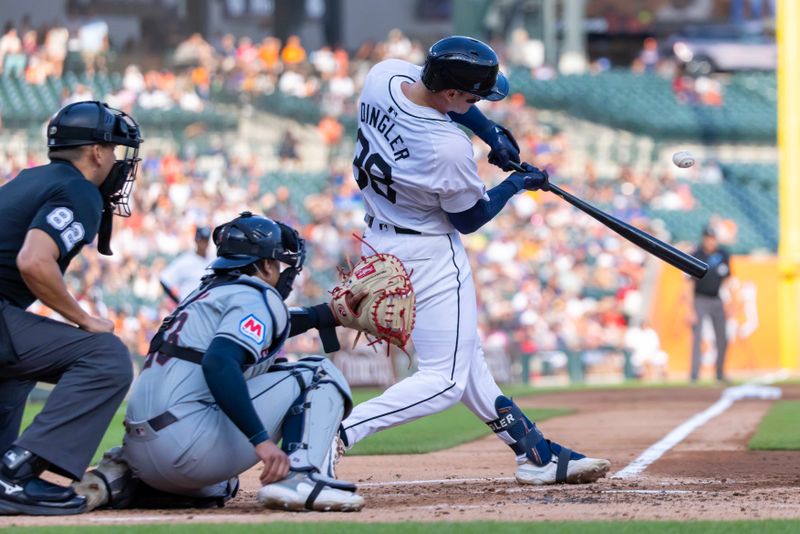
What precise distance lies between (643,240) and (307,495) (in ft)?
7.63

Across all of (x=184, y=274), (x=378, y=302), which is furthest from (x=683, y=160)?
(x=184, y=274)

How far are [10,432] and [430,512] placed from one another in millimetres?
1609

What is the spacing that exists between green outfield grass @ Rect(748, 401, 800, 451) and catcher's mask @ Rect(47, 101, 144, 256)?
4.59 metres

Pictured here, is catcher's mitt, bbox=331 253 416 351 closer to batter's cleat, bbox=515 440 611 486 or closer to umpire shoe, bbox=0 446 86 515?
batter's cleat, bbox=515 440 611 486

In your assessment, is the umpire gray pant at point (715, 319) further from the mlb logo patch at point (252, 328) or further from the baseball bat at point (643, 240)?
the mlb logo patch at point (252, 328)

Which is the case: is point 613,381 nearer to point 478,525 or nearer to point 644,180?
point 644,180

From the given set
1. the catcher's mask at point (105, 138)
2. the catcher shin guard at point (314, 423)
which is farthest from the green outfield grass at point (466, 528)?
the catcher's mask at point (105, 138)

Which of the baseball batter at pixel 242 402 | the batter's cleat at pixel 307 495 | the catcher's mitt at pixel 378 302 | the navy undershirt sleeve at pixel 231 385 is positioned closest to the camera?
the navy undershirt sleeve at pixel 231 385

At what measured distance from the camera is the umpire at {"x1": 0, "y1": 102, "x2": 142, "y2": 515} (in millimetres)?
4445

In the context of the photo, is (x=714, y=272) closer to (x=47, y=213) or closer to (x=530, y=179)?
(x=530, y=179)

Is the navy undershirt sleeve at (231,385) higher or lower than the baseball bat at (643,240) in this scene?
lower

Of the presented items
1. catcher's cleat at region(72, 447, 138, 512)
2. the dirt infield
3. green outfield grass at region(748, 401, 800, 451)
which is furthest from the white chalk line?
catcher's cleat at region(72, 447, 138, 512)

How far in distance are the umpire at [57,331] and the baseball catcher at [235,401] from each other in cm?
16

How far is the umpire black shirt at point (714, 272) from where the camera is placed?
16156mm
